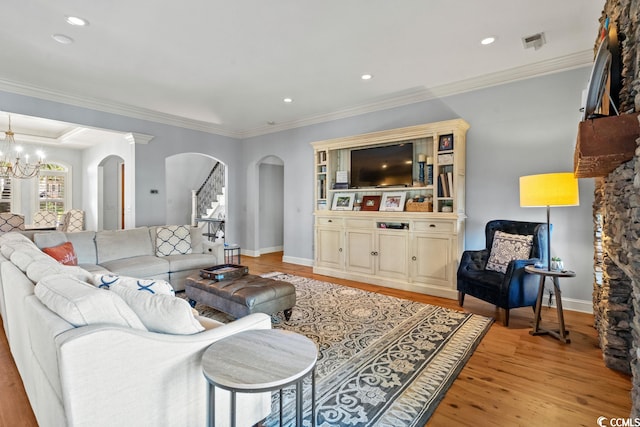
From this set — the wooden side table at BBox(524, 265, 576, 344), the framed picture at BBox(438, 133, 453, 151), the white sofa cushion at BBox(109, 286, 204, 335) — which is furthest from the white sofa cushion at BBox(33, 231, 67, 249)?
the wooden side table at BBox(524, 265, 576, 344)

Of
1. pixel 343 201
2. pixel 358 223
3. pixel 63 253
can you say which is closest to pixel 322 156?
pixel 343 201

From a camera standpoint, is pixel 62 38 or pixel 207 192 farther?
pixel 207 192

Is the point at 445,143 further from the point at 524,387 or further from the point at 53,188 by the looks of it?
the point at 53,188

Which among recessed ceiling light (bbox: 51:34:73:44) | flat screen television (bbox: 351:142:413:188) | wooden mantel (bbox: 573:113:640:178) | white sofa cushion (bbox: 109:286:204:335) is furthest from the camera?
flat screen television (bbox: 351:142:413:188)

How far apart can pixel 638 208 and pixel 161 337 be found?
7.12 feet

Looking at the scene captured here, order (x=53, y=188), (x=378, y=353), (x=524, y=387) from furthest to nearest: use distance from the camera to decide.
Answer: (x=53, y=188), (x=378, y=353), (x=524, y=387)

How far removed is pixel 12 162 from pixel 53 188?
1.21 m

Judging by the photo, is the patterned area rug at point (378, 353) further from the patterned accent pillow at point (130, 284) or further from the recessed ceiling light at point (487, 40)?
the recessed ceiling light at point (487, 40)

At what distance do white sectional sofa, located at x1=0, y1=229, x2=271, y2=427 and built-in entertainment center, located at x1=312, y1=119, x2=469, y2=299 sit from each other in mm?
3044

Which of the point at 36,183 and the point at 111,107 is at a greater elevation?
the point at 111,107

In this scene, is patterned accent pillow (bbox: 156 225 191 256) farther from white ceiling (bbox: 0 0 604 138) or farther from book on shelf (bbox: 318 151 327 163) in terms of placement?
book on shelf (bbox: 318 151 327 163)

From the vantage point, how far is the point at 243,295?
2832 mm

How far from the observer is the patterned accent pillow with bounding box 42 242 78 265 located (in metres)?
3.36

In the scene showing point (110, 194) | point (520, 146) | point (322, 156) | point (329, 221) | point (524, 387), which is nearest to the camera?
point (524, 387)
